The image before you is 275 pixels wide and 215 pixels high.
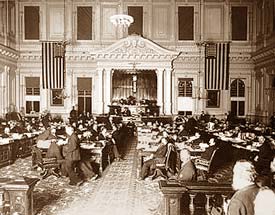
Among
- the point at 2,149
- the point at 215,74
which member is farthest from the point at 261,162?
the point at 215,74

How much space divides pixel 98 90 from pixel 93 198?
16121 millimetres

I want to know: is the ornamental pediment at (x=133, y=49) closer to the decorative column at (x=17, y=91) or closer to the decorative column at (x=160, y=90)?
the decorative column at (x=160, y=90)

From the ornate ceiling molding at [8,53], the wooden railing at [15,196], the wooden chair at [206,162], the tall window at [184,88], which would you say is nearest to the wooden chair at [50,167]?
the wooden chair at [206,162]

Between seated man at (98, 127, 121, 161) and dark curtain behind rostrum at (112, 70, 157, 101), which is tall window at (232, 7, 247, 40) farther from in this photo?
seated man at (98, 127, 121, 161)

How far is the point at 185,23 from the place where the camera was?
24297 millimetres

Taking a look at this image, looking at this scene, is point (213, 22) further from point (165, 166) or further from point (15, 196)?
point (15, 196)

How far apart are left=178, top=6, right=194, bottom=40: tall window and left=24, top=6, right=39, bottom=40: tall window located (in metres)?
9.23

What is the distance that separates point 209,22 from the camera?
24.3 meters

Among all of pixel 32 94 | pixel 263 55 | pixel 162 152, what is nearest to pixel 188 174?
pixel 162 152

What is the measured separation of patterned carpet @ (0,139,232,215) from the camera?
7.16 meters

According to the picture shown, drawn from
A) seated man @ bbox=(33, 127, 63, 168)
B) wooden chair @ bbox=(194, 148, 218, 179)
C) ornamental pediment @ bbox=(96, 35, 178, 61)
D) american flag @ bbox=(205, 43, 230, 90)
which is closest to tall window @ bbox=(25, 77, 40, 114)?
ornamental pediment @ bbox=(96, 35, 178, 61)

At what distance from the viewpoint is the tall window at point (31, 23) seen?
24359 mm

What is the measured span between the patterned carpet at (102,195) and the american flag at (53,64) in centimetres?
1267

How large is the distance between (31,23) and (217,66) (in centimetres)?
1215
